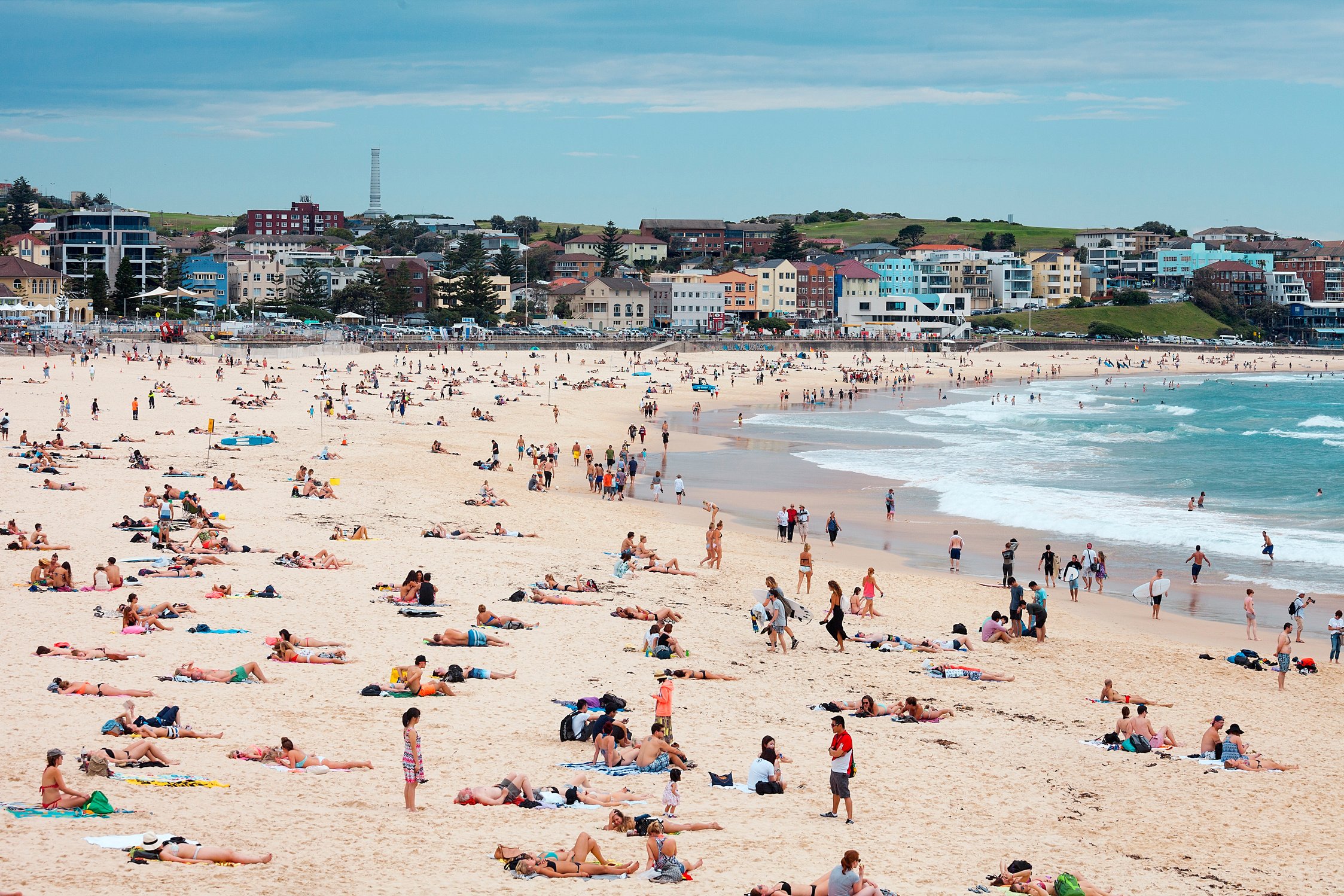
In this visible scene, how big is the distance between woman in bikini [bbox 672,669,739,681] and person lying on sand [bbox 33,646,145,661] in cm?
519

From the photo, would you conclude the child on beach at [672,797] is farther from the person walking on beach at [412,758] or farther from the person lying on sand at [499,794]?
the person walking on beach at [412,758]

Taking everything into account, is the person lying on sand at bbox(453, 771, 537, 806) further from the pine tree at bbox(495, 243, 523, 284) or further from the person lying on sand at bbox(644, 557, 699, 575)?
the pine tree at bbox(495, 243, 523, 284)

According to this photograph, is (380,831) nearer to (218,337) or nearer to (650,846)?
(650,846)

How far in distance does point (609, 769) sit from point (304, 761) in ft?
7.48

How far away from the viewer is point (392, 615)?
47.8ft

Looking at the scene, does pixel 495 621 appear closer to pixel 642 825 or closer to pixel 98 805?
pixel 642 825

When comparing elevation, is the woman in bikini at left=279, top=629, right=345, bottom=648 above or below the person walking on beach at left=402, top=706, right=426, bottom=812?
below

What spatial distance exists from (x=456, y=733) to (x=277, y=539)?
29.9ft

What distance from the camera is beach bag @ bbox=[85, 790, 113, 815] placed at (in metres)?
8.06

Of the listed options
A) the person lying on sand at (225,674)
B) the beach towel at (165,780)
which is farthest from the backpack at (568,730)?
the person lying on sand at (225,674)

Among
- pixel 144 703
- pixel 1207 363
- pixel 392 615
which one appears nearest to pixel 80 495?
pixel 392 615

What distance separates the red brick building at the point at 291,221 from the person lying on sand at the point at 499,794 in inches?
6297

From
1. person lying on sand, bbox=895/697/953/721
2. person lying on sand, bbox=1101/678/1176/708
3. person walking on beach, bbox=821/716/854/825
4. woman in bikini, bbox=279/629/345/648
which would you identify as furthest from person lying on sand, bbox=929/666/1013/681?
woman in bikini, bbox=279/629/345/648

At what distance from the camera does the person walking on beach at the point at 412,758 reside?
8.55m
